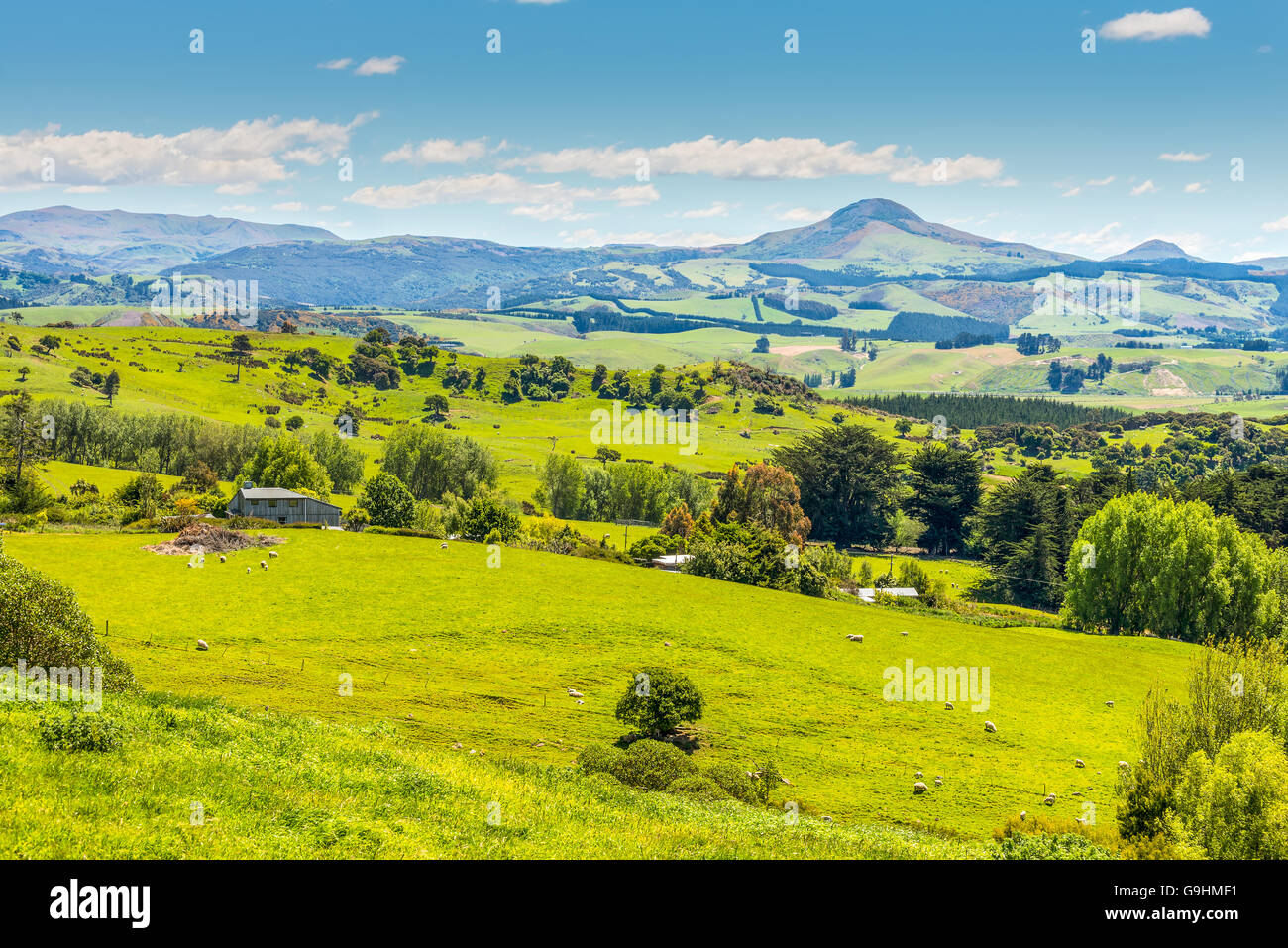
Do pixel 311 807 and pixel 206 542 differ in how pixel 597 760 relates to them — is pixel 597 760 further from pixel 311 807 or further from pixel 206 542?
pixel 206 542

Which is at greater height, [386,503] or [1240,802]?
[386,503]

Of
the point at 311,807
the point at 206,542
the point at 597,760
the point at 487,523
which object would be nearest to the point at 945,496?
the point at 487,523

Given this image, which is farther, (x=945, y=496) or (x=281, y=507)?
(x=945, y=496)

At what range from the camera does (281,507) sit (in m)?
107

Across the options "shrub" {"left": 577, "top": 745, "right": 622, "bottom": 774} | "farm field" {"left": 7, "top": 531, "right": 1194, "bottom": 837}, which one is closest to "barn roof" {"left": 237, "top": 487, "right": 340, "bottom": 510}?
"farm field" {"left": 7, "top": 531, "right": 1194, "bottom": 837}

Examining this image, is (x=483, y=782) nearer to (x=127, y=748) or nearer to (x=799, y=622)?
(x=127, y=748)

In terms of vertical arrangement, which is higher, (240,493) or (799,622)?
(240,493)

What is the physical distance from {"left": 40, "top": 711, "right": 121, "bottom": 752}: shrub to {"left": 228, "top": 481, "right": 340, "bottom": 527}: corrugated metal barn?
86307 mm

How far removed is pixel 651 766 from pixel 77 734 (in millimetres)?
23967

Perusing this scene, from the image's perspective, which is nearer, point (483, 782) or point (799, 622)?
point (483, 782)
